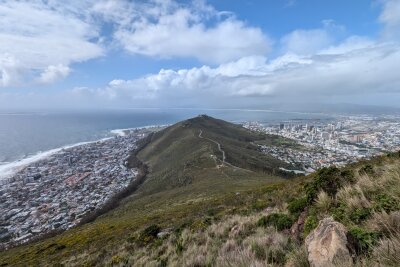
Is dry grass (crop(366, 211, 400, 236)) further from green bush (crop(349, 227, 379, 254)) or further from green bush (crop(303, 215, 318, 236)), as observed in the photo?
green bush (crop(303, 215, 318, 236))

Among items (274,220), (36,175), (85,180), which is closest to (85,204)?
(85,180)

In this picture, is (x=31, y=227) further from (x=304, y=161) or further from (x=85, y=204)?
(x=304, y=161)

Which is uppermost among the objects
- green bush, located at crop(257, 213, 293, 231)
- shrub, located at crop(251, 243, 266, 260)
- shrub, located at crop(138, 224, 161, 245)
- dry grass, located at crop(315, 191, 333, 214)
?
dry grass, located at crop(315, 191, 333, 214)

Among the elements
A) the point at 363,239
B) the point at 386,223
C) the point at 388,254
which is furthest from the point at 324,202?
the point at 388,254

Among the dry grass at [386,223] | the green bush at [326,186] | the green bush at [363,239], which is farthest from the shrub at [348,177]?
the green bush at [363,239]

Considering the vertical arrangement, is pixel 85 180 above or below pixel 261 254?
below

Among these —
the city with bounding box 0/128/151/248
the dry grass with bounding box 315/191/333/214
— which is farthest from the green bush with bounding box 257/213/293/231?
the city with bounding box 0/128/151/248
